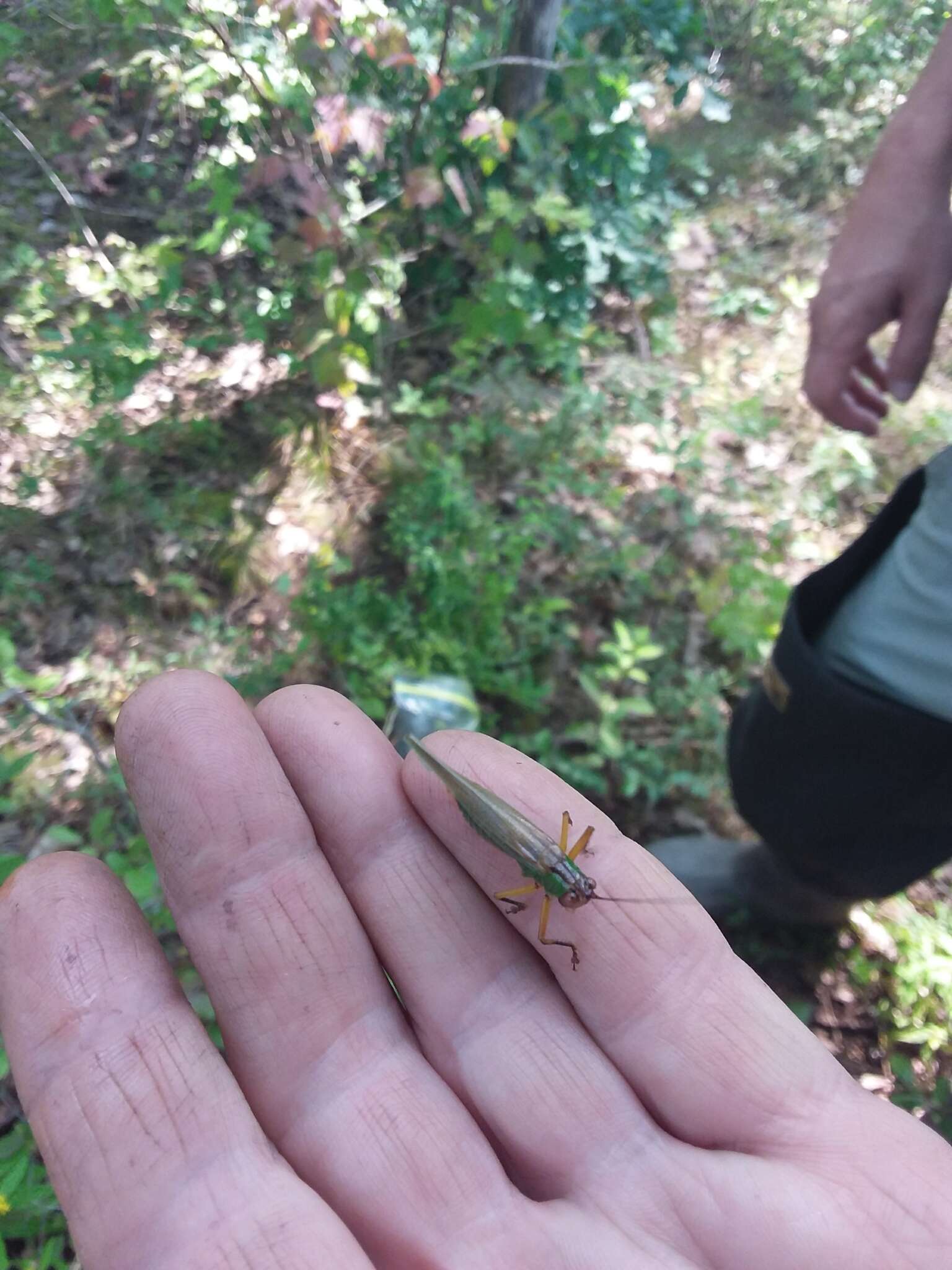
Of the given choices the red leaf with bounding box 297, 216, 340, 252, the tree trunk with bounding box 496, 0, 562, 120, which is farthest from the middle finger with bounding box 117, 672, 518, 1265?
the tree trunk with bounding box 496, 0, 562, 120

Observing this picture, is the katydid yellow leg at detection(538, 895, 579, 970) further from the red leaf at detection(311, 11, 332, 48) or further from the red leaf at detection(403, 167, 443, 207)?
the red leaf at detection(311, 11, 332, 48)

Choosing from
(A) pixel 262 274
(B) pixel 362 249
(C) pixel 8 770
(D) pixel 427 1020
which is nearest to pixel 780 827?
(D) pixel 427 1020

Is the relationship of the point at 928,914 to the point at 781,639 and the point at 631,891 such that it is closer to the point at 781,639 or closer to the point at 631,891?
the point at 781,639

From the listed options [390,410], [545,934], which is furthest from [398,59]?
[545,934]

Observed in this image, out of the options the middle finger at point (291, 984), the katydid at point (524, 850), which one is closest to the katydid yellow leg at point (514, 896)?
the katydid at point (524, 850)

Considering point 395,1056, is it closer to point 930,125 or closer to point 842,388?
point 842,388

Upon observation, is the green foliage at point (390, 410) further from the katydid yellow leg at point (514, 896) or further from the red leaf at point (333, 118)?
the katydid yellow leg at point (514, 896)
